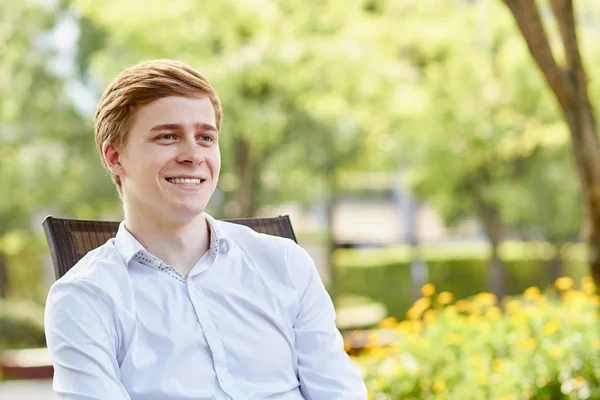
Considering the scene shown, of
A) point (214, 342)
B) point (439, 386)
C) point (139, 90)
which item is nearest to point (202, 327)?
point (214, 342)

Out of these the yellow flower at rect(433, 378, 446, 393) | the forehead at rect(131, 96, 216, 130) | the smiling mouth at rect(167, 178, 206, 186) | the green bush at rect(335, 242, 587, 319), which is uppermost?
the forehead at rect(131, 96, 216, 130)

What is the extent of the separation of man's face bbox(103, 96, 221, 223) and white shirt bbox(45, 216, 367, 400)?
106 mm

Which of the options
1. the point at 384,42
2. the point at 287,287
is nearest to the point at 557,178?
the point at 384,42

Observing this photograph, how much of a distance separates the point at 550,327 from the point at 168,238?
371cm

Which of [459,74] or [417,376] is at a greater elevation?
[459,74]

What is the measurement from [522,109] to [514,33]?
1290 mm

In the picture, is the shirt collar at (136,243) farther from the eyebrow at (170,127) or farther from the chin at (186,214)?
the eyebrow at (170,127)

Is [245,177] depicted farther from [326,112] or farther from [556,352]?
[556,352]

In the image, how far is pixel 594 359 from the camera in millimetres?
4695

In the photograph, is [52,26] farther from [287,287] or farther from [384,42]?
[287,287]

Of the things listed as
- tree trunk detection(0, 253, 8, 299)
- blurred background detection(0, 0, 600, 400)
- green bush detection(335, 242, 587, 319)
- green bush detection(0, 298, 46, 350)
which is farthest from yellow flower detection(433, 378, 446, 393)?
tree trunk detection(0, 253, 8, 299)

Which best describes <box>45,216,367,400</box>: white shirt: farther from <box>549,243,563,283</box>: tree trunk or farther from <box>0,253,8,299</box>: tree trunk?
<box>0,253,8,299</box>: tree trunk

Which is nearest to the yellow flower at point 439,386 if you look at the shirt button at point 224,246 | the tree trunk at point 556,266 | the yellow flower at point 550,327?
the yellow flower at point 550,327

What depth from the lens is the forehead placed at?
1.77m
